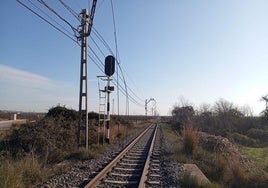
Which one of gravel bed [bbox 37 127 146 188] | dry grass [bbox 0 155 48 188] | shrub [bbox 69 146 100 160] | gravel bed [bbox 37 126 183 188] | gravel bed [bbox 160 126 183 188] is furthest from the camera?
shrub [bbox 69 146 100 160]

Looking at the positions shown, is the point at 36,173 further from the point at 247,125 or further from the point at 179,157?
the point at 247,125

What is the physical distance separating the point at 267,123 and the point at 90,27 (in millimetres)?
52355

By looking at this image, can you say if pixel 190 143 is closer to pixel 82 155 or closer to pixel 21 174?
pixel 82 155

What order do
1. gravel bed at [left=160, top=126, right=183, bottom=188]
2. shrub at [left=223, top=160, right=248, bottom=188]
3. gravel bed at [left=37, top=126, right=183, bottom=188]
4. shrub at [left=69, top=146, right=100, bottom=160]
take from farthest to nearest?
1. shrub at [left=69, top=146, right=100, bottom=160]
2. shrub at [left=223, top=160, right=248, bottom=188]
3. gravel bed at [left=160, top=126, right=183, bottom=188]
4. gravel bed at [left=37, top=126, right=183, bottom=188]

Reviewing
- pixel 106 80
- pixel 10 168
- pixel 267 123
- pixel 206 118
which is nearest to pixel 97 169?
pixel 10 168

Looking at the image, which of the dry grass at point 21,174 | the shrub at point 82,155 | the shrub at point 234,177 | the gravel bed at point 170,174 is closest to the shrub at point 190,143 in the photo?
the gravel bed at point 170,174

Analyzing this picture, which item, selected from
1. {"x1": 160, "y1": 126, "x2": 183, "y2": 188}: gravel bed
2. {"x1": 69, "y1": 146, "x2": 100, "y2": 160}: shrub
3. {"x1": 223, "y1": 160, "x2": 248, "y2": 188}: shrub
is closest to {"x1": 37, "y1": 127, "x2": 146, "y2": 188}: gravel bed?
{"x1": 69, "y1": 146, "x2": 100, "y2": 160}: shrub

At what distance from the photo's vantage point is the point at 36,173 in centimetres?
982

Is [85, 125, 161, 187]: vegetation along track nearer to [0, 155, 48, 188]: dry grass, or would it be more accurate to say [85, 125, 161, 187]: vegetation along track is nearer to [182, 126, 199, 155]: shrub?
[0, 155, 48, 188]: dry grass

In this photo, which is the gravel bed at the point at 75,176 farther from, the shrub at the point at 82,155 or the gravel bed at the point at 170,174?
the gravel bed at the point at 170,174

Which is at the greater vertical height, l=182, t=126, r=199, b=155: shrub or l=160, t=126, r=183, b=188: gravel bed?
l=182, t=126, r=199, b=155: shrub

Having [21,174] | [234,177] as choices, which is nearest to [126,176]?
[21,174]

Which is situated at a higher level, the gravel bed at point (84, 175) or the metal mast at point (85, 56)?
the metal mast at point (85, 56)

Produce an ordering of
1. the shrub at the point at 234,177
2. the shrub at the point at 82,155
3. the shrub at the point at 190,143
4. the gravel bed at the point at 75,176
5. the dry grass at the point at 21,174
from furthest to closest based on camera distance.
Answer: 1. the shrub at the point at 190,143
2. the shrub at the point at 82,155
3. the shrub at the point at 234,177
4. the gravel bed at the point at 75,176
5. the dry grass at the point at 21,174
